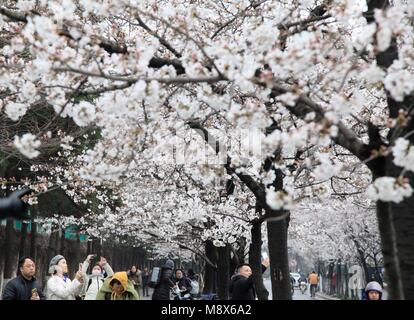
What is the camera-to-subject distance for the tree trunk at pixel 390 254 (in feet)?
16.8

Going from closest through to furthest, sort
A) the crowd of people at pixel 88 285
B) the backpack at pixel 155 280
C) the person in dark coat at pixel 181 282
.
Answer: the crowd of people at pixel 88 285 → the backpack at pixel 155 280 → the person in dark coat at pixel 181 282

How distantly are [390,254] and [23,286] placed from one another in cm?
473

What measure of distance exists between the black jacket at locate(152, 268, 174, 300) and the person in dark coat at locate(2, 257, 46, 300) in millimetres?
2649

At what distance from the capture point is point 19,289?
750 centimetres

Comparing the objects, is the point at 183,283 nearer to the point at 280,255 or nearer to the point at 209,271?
the point at 209,271

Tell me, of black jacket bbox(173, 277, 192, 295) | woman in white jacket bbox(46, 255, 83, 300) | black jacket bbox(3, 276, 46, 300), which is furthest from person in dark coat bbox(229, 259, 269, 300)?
black jacket bbox(173, 277, 192, 295)

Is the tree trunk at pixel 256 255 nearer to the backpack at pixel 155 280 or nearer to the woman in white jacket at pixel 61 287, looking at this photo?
the backpack at pixel 155 280

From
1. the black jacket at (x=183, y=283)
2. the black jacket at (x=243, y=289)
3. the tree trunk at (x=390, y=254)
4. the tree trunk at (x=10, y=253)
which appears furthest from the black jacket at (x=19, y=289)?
the tree trunk at (x=10, y=253)

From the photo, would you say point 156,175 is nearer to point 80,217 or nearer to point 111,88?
point 80,217

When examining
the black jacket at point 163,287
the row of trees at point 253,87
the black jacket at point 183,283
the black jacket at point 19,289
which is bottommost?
the black jacket at point 19,289

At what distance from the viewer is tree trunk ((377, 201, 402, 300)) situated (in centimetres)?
511

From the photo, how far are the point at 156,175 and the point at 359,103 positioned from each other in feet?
49.3

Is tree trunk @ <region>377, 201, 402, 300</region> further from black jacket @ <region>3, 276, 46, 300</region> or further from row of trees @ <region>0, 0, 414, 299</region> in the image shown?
black jacket @ <region>3, 276, 46, 300</region>
